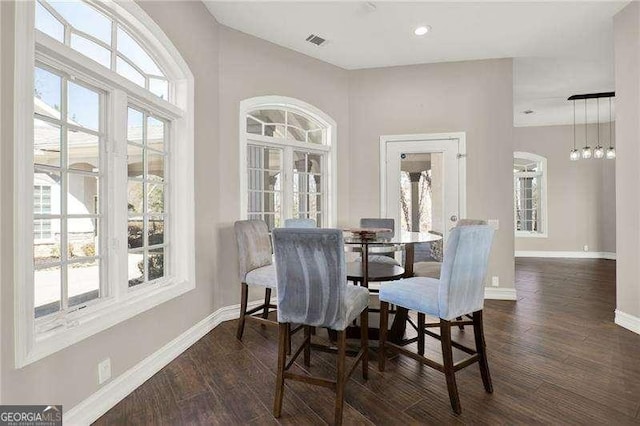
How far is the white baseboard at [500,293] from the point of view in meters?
4.25

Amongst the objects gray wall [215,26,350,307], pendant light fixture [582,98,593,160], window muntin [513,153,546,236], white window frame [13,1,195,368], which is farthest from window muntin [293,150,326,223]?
window muntin [513,153,546,236]

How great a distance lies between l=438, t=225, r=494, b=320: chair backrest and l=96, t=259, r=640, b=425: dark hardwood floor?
57 cm

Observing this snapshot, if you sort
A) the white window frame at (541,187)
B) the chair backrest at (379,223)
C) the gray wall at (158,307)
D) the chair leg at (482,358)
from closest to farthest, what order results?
1. the gray wall at (158,307)
2. the chair leg at (482,358)
3. the chair backrest at (379,223)
4. the white window frame at (541,187)

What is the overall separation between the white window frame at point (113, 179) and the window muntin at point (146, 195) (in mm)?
87

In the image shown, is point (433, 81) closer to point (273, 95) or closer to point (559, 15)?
point (559, 15)

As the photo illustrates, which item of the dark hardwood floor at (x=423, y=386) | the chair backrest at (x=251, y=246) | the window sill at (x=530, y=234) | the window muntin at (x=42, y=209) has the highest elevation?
the window muntin at (x=42, y=209)

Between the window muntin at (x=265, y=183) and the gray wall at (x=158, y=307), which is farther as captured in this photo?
the window muntin at (x=265, y=183)

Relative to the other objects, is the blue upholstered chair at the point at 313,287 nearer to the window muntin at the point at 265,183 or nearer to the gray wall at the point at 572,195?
the window muntin at the point at 265,183

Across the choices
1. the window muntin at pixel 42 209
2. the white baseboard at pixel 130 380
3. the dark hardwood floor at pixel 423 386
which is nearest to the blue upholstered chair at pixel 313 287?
the dark hardwood floor at pixel 423 386

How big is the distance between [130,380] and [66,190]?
1.25 metres

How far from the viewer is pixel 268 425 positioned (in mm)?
1812

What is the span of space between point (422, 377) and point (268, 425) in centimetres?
110

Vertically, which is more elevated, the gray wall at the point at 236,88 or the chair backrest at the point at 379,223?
the gray wall at the point at 236,88

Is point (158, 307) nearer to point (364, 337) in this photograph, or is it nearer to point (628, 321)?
point (364, 337)
